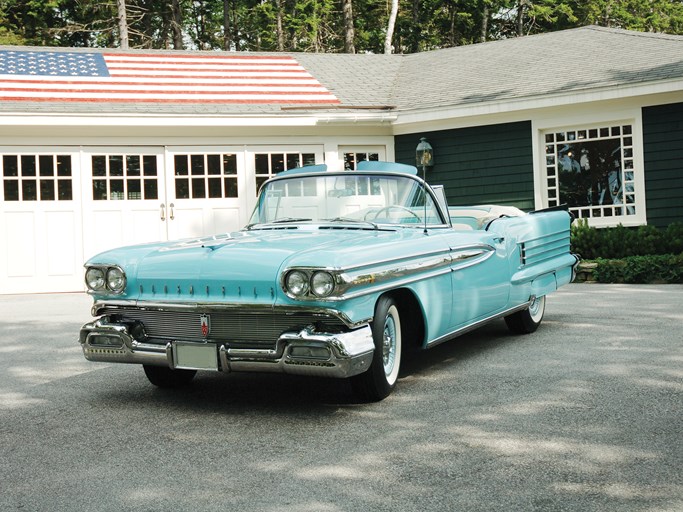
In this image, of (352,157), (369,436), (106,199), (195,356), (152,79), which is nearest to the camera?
(369,436)

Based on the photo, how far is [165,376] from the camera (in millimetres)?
5262

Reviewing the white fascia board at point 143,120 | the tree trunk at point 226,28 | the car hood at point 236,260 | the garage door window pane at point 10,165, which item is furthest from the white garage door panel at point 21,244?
the tree trunk at point 226,28

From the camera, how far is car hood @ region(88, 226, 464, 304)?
4.32m

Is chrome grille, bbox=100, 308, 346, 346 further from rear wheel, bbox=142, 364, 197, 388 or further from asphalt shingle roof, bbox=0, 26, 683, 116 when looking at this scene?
asphalt shingle roof, bbox=0, 26, 683, 116

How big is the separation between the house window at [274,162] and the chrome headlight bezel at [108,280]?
31.7 feet

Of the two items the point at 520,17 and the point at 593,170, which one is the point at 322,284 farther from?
the point at 520,17

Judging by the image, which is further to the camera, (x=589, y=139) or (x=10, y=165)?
(x=589, y=139)

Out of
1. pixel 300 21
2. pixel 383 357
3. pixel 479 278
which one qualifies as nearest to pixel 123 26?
pixel 300 21

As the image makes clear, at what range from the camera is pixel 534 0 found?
35.2 m

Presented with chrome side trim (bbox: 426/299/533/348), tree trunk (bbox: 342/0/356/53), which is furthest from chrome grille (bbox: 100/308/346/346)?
tree trunk (bbox: 342/0/356/53)

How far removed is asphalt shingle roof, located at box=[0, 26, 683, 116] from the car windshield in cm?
816

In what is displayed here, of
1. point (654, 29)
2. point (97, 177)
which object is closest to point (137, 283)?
point (97, 177)

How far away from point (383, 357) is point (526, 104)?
32.2 ft

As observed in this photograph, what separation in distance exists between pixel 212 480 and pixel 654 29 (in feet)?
137
